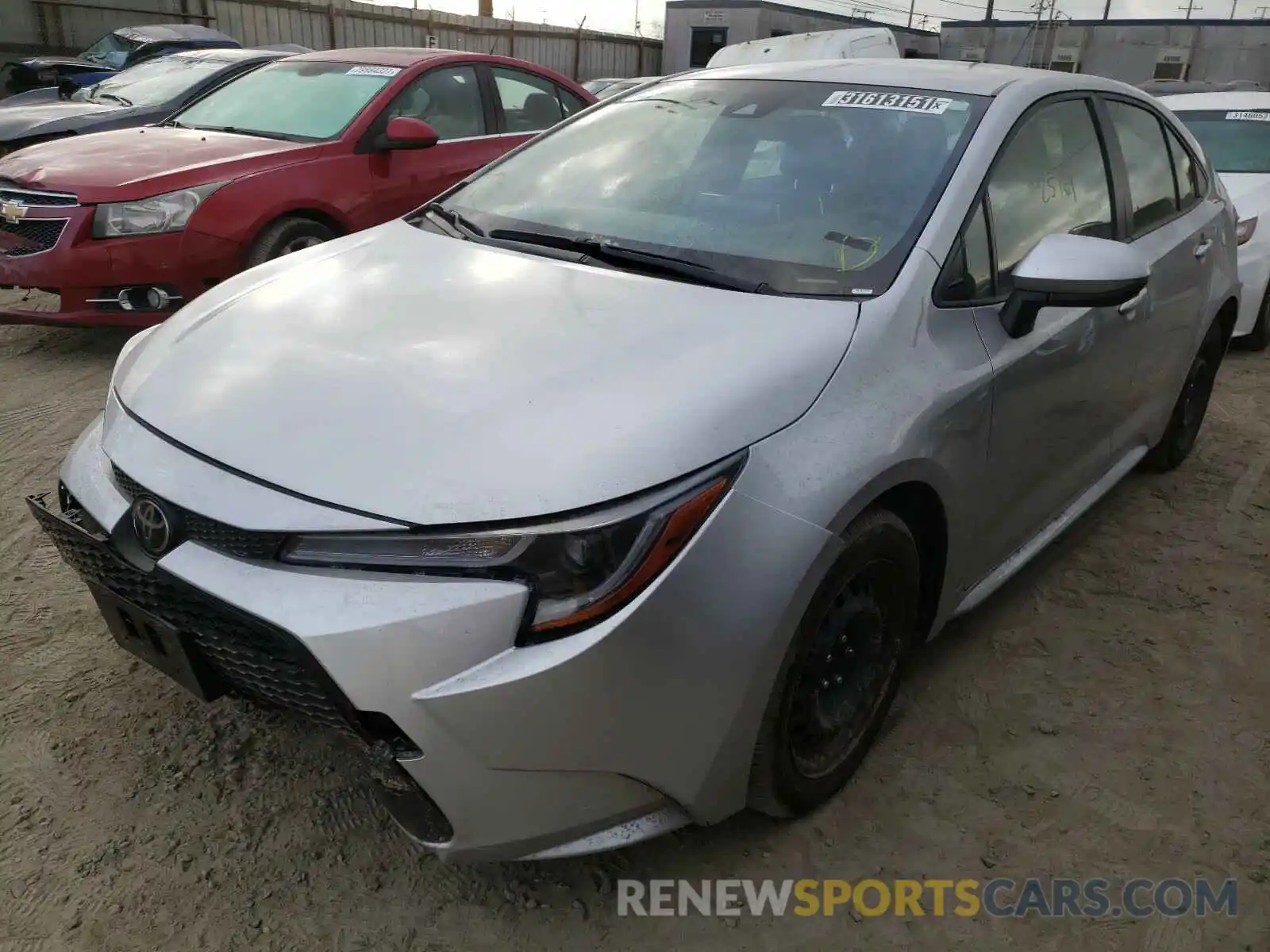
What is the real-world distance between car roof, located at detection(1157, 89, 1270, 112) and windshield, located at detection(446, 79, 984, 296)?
533cm

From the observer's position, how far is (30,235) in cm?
459

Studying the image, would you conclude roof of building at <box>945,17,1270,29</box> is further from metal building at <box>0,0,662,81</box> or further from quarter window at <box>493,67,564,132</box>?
quarter window at <box>493,67,564,132</box>

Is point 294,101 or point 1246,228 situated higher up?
point 294,101

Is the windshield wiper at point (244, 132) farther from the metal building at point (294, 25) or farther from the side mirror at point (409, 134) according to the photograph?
the metal building at point (294, 25)

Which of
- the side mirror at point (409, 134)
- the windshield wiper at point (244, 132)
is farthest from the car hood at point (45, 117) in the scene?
the side mirror at point (409, 134)

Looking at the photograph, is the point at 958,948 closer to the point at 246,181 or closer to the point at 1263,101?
the point at 246,181

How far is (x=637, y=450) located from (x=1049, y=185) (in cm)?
171

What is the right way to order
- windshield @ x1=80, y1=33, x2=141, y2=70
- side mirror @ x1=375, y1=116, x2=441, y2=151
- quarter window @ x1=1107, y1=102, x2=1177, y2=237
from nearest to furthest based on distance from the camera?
quarter window @ x1=1107, y1=102, x2=1177, y2=237 < side mirror @ x1=375, y1=116, x2=441, y2=151 < windshield @ x1=80, y1=33, x2=141, y2=70

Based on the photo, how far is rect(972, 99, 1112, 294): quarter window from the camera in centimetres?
246

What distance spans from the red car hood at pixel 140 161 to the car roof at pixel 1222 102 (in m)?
5.89

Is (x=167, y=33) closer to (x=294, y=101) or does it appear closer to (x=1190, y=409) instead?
(x=294, y=101)

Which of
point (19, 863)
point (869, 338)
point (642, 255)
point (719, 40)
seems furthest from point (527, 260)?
point (719, 40)

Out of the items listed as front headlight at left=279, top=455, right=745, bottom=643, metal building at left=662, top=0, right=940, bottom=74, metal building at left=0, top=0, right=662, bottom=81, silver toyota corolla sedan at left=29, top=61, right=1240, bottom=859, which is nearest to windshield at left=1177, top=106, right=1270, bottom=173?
silver toyota corolla sedan at left=29, top=61, right=1240, bottom=859

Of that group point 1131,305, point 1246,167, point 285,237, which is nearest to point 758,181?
point 1131,305
